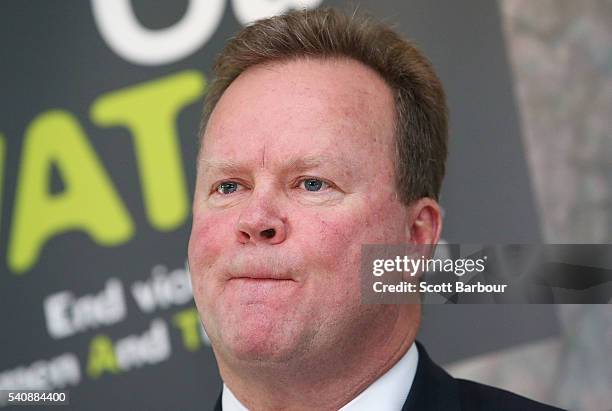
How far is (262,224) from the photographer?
178cm

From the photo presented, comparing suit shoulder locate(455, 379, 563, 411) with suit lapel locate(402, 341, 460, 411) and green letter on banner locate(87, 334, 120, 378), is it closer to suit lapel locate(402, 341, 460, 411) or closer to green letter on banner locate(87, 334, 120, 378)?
suit lapel locate(402, 341, 460, 411)

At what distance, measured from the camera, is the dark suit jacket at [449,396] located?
76.6 inches

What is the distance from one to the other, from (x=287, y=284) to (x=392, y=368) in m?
0.35

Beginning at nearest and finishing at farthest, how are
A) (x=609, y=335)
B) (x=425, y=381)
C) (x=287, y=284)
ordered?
1. (x=287, y=284)
2. (x=425, y=381)
3. (x=609, y=335)

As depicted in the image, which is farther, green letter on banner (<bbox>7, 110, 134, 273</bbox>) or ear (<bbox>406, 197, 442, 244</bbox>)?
green letter on banner (<bbox>7, 110, 134, 273</bbox>)

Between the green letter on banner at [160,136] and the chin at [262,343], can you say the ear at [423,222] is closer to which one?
the chin at [262,343]

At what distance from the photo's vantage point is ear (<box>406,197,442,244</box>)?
6.82 ft

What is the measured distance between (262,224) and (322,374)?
338mm

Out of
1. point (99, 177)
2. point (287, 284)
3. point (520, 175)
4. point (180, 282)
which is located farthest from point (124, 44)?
point (287, 284)

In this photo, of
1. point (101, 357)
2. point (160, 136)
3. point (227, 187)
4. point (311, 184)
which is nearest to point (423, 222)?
point (311, 184)

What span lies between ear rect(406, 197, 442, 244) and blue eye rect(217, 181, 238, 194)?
39 centimetres

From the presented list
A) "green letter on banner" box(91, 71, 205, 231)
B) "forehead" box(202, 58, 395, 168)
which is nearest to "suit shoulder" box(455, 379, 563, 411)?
"forehead" box(202, 58, 395, 168)

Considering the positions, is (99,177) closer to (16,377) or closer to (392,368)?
(16,377)

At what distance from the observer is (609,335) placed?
2746 millimetres
